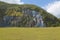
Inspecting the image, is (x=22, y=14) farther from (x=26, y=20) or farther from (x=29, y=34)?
(x=29, y=34)

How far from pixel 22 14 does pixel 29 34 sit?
85 centimetres

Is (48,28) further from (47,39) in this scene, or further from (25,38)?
(25,38)

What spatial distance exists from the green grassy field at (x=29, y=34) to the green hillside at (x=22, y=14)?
0.75 feet

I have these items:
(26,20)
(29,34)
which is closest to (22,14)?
(26,20)

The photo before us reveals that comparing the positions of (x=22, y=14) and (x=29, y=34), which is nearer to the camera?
(x=29, y=34)

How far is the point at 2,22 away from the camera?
8.34 m

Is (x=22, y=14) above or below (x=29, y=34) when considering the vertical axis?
above

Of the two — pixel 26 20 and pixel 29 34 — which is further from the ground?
pixel 26 20

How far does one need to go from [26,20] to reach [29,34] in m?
0.57

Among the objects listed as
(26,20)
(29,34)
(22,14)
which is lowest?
(29,34)

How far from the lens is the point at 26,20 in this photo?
8352mm

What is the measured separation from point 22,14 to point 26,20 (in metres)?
0.29

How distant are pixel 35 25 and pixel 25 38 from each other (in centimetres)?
68

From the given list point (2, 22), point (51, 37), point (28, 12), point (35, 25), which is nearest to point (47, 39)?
point (51, 37)
